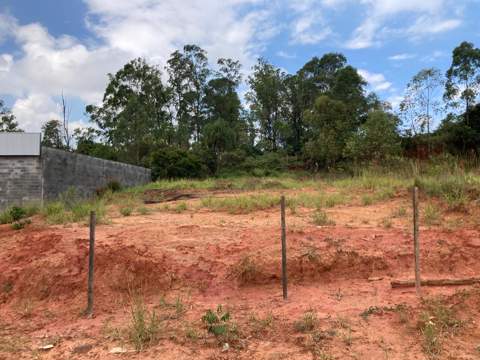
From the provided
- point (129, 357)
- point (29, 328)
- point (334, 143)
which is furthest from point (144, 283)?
point (334, 143)

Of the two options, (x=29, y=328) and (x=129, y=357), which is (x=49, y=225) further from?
(x=129, y=357)

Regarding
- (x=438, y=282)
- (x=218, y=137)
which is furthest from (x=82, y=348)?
(x=218, y=137)

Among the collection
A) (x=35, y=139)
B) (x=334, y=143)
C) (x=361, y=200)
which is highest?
(x=334, y=143)

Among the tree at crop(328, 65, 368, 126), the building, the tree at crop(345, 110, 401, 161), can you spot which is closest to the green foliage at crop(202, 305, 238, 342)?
the building

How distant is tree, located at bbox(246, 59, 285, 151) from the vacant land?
92.2 ft

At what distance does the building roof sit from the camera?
12.6m

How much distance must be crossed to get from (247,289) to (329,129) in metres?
22.8

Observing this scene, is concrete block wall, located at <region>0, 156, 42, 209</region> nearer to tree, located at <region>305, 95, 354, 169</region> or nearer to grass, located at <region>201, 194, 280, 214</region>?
grass, located at <region>201, 194, 280, 214</region>

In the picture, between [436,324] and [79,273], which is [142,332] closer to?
→ [79,273]

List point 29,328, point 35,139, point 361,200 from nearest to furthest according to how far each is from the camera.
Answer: point 29,328 → point 361,200 → point 35,139

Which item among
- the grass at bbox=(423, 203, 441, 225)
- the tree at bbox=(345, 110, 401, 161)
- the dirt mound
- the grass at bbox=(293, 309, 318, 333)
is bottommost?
the grass at bbox=(293, 309, 318, 333)

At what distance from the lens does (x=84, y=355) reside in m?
3.79

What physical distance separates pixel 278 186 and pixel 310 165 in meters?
13.7

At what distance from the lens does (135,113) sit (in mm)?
31625
